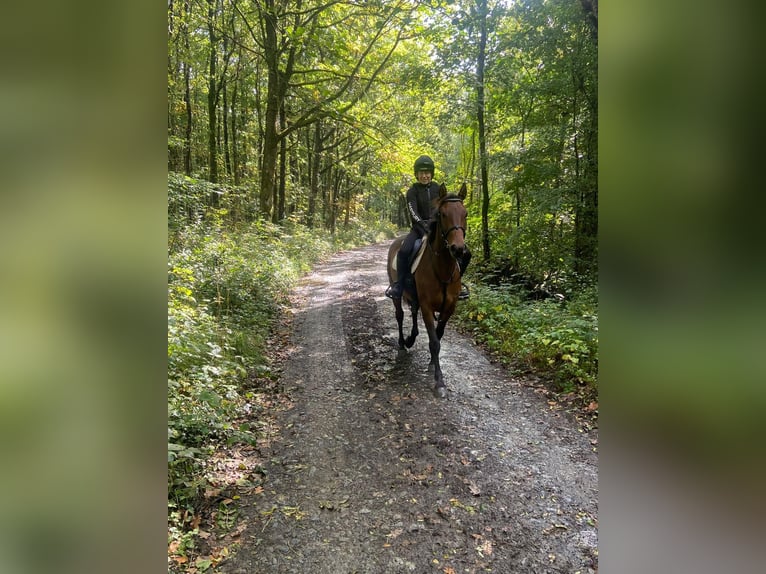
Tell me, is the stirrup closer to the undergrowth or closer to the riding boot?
the riding boot

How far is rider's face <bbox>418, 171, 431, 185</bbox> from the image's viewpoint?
6375 mm

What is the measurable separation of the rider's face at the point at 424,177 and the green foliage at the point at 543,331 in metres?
3.17

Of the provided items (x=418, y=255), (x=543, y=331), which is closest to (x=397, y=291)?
(x=418, y=255)

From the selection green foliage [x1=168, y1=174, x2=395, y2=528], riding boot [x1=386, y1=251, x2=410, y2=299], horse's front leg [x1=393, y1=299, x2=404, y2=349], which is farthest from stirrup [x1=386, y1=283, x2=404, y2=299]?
green foliage [x1=168, y1=174, x2=395, y2=528]

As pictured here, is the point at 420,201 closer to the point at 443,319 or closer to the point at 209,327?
the point at 443,319

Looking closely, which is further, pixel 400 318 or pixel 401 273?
pixel 400 318

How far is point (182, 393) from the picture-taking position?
4215 mm

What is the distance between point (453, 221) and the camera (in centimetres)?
496

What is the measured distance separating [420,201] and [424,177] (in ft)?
1.29

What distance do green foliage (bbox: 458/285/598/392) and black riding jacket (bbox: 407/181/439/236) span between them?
104 inches
